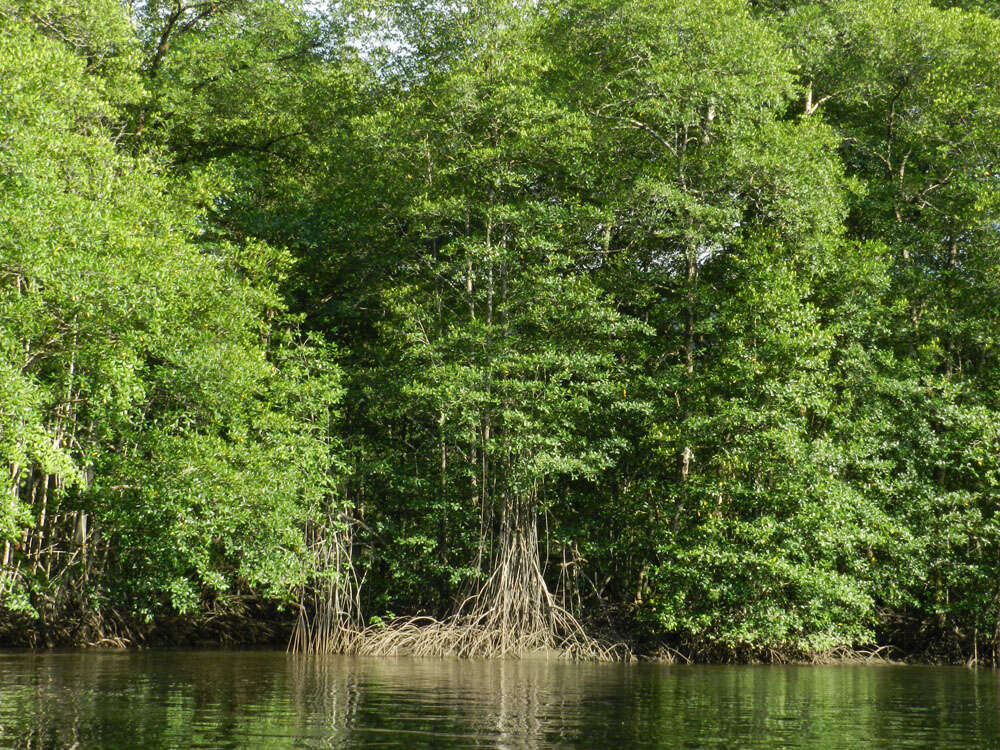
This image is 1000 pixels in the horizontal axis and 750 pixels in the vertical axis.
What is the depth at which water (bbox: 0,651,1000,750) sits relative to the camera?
949cm

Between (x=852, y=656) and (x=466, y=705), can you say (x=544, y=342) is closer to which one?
(x=852, y=656)

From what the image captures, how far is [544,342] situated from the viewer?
23438 millimetres

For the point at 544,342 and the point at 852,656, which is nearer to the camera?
the point at 852,656

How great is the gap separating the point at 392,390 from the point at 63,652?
27.5 ft

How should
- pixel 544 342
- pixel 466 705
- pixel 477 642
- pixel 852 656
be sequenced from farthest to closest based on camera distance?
pixel 544 342 → pixel 852 656 → pixel 477 642 → pixel 466 705

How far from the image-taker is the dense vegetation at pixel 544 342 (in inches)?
788

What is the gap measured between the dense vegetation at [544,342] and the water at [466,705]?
91.9 inches

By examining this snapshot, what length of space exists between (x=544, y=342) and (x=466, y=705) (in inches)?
472

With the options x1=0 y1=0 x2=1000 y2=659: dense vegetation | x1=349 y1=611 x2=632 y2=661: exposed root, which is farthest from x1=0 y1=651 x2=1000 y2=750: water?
x1=0 y1=0 x2=1000 y2=659: dense vegetation

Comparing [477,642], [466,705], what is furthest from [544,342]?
[466,705]

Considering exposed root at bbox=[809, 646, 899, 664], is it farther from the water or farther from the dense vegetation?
the water

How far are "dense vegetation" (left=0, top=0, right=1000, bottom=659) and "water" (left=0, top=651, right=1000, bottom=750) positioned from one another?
233 centimetres

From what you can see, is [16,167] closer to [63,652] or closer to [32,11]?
[32,11]

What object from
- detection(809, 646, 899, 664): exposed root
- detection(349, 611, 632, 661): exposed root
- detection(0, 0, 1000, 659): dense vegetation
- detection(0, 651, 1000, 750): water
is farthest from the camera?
detection(809, 646, 899, 664): exposed root
